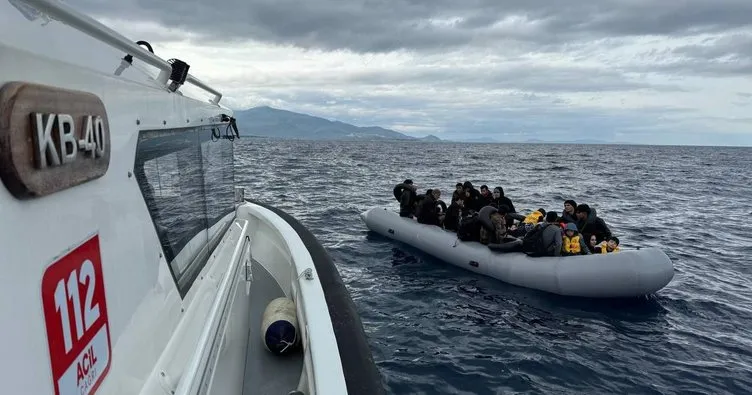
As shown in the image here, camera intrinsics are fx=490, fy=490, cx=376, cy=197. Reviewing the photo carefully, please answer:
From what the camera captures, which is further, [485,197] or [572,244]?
[485,197]

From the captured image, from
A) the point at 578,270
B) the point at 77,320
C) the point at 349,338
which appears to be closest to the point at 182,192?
the point at 349,338

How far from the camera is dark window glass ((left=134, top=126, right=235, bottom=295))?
259cm

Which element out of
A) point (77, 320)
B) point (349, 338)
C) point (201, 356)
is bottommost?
point (349, 338)

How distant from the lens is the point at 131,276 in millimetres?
2174

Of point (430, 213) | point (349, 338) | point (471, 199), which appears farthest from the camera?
point (471, 199)

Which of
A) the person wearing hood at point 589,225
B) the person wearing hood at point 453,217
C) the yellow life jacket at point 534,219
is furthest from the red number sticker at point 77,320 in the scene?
the yellow life jacket at point 534,219

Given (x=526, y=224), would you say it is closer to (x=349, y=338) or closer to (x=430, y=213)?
(x=430, y=213)

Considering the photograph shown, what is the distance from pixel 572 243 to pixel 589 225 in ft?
4.49

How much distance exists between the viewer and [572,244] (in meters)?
11.0

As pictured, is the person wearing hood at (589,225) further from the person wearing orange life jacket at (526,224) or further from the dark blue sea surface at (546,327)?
the dark blue sea surface at (546,327)

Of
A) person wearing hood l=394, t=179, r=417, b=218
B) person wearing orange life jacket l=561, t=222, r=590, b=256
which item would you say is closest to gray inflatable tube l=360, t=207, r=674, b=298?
person wearing orange life jacket l=561, t=222, r=590, b=256

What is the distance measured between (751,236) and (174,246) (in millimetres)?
21509

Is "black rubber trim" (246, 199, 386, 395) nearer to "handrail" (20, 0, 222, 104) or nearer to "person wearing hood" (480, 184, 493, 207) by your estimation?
"handrail" (20, 0, 222, 104)

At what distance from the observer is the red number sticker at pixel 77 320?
145cm
